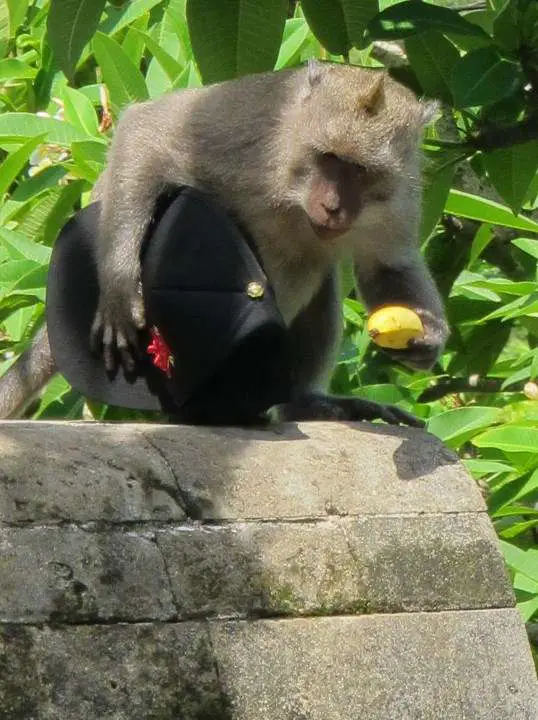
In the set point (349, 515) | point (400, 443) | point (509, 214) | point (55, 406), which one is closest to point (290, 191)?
point (509, 214)

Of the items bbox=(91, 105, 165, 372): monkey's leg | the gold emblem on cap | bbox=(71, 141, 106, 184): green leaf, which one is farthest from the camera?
bbox=(71, 141, 106, 184): green leaf

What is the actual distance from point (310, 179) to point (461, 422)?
97 cm

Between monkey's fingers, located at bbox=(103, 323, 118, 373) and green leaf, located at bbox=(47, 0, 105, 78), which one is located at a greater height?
green leaf, located at bbox=(47, 0, 105, 78)

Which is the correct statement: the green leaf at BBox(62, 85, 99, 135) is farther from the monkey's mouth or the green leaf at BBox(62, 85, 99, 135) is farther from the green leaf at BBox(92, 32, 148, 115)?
the monkey's mouth

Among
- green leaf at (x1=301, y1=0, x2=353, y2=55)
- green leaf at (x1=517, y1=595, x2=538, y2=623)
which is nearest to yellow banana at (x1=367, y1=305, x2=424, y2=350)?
green leaf at (x1=517, y1=595, x2=538, y2=623)

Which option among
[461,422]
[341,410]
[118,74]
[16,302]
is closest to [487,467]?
[461,422]

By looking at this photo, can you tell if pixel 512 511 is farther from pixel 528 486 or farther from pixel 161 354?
pixel 161 354

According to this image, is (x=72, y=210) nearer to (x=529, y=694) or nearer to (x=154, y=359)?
(x=154, y=359)

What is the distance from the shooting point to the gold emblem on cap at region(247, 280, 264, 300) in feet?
10.3

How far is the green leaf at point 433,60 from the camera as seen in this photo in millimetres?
2439

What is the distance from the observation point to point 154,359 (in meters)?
3.49

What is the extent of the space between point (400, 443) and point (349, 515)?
47 cm

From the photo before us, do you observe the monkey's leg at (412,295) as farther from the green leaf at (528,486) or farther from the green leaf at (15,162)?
the green leaf at (15,162)

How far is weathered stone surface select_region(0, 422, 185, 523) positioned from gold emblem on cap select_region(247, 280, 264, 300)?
63cm
